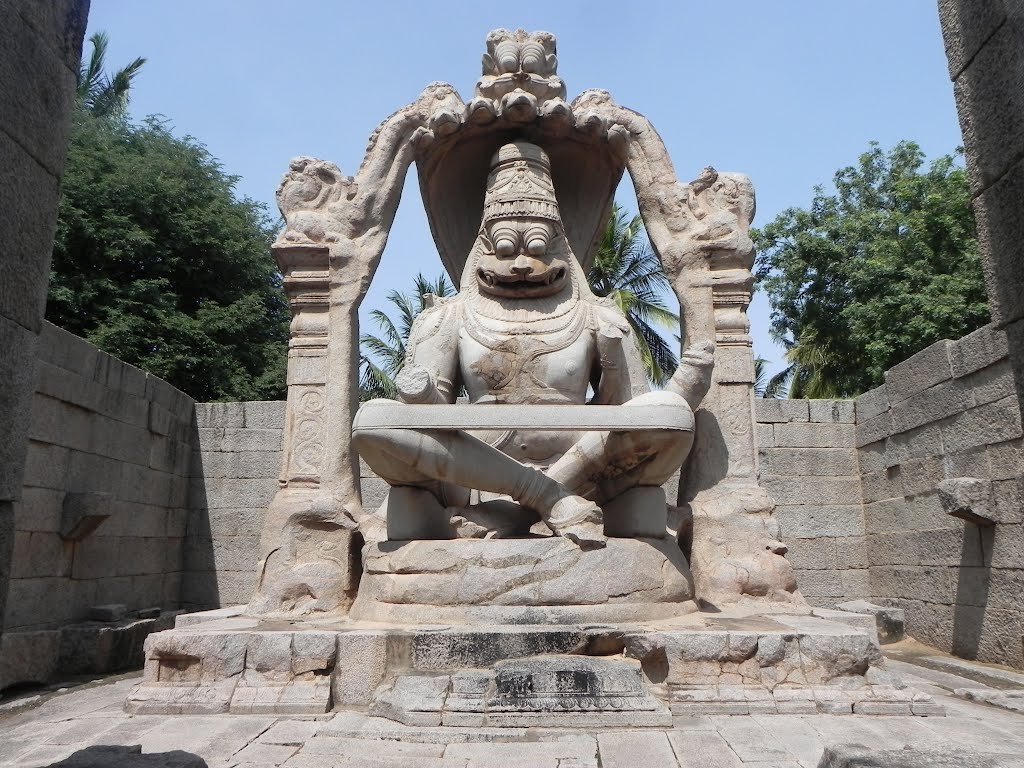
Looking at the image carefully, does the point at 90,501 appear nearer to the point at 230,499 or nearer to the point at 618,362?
the point at 230,499

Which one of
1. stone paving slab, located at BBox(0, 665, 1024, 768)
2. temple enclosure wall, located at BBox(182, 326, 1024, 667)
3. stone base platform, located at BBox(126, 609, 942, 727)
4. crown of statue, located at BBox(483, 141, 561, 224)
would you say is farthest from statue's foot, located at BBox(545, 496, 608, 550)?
temple enclosure wall, located at BBox(182, 326, 1024, 667)

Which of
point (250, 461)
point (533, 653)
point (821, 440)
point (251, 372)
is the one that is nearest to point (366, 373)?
point (251, 372)

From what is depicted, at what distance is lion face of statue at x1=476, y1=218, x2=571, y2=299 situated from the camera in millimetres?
5480

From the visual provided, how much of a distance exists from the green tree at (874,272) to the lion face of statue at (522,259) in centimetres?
906

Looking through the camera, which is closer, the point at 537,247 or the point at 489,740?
the point at 489,740

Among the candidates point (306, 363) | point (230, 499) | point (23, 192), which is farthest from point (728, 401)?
point (230, 499)

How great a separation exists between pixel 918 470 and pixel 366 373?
16.5 meters

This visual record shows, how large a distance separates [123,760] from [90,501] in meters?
4.52

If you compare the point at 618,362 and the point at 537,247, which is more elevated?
the point at 537,247

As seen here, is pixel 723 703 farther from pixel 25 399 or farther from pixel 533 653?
pixel 25 399

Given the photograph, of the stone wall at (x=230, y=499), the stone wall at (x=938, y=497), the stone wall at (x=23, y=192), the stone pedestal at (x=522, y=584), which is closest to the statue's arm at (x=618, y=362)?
the stone pedestal at (x=522, y=584)

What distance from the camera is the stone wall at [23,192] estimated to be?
7.52 feet

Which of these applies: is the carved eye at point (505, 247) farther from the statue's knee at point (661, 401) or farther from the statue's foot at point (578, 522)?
the statue's foot at point (578, 522)

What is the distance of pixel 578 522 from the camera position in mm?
4441
